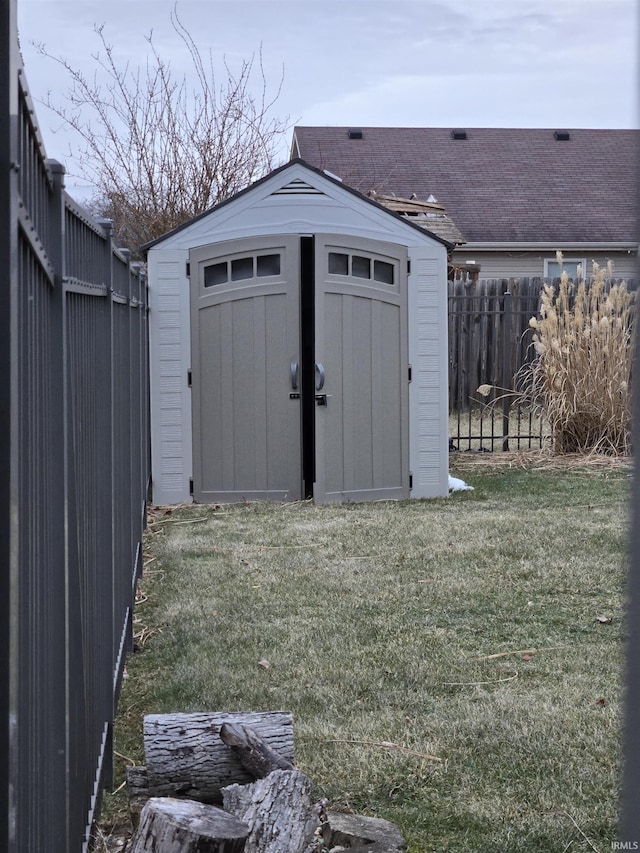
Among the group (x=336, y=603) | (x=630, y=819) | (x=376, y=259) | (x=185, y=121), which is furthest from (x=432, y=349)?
(x=630, y=819)

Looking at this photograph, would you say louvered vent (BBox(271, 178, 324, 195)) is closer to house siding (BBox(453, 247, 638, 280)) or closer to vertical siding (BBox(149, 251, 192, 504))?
vertical siding (BBox(149, 251, 192, 504))

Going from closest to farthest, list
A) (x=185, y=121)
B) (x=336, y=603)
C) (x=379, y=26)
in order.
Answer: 1. (x=336, y=603)
2. (x=379, y=26)
3. (x=185, y=121)

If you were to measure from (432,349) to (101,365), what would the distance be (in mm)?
6482

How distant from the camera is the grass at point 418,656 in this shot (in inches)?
136

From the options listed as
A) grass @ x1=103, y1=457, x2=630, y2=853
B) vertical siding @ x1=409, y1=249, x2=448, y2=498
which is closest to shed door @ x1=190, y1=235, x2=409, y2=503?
vertical siding @ x1=409, y1=249, x2=448, y2=498

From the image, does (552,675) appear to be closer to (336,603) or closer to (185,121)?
(336,603)

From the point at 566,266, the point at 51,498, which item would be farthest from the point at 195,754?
the point at 566,266

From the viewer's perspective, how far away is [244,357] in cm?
945

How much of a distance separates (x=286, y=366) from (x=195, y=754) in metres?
6.27

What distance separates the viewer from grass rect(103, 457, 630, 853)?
3.45m

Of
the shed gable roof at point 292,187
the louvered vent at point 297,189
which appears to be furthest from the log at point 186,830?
the louvered vent at point 297,189

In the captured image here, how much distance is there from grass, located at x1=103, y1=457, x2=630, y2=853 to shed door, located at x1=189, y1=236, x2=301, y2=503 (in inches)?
35.7

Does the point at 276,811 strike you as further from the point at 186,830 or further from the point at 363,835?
the point at 186,830

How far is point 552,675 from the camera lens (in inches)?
183
